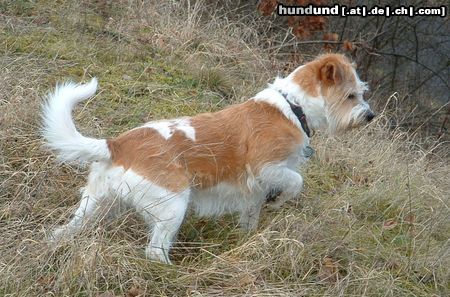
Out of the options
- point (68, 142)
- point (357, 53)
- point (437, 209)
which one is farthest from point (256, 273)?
point (357, 53)

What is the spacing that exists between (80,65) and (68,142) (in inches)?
118

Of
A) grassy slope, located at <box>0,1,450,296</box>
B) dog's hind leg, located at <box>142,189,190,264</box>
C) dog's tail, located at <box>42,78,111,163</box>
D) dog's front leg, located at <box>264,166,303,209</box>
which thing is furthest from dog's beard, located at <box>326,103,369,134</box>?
dog's tail, located at <box>42,78,111,163</box>

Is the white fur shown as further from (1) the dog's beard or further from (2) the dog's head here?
(1) the dog's beard

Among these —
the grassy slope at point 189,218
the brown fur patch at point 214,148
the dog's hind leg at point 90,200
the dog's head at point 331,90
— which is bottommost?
the grassy slope at point 189,218

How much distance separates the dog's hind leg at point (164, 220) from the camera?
12.6 ft

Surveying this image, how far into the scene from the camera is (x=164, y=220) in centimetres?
384

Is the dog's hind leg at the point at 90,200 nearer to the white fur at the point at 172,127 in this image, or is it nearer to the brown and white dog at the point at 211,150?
the brown and white dog at the point at 211,150

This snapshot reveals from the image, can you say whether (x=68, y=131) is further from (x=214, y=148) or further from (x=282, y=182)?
(x=282, y=182)

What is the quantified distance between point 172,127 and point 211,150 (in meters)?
0.28

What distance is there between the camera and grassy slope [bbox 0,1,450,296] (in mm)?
3629

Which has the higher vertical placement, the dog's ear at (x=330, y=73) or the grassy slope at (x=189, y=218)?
the dog's ear at (x=330, y=73)

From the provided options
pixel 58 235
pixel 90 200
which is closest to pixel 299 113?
pixel 90 200

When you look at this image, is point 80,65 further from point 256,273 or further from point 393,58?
point 393,58

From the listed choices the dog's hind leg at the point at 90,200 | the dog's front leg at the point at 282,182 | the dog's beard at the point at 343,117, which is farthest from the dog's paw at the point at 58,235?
the dog's beard at the point at 343,117
